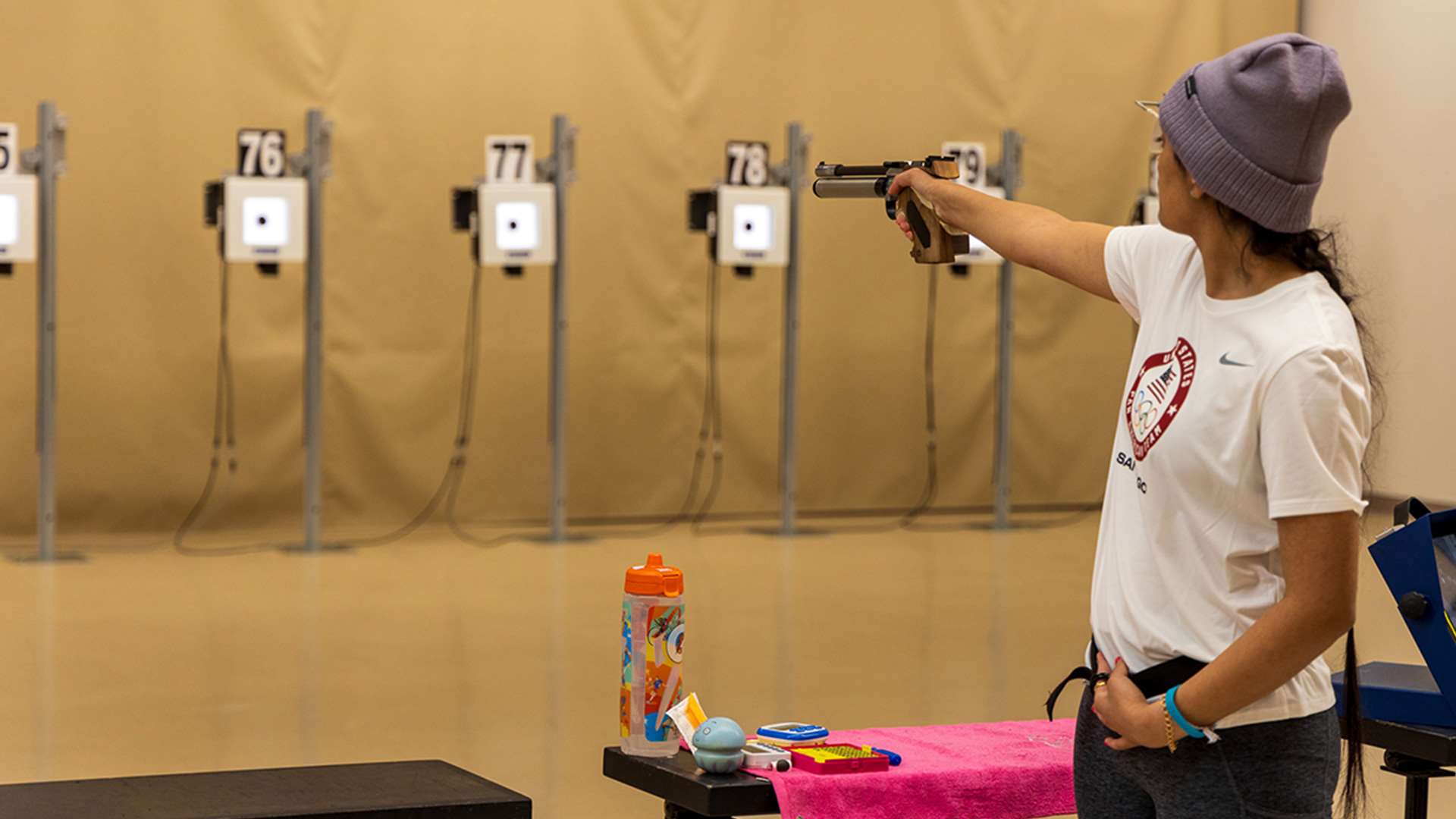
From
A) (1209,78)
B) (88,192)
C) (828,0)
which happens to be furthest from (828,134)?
(1209,78)

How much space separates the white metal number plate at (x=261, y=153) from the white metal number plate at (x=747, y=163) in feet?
6.21

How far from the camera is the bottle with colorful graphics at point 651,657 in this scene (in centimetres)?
235

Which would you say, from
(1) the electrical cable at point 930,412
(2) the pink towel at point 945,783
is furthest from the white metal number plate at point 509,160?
(2) the pink towel at point 945,783

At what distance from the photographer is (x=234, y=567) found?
6895 millimetres

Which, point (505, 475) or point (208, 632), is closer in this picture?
point (208, 632)

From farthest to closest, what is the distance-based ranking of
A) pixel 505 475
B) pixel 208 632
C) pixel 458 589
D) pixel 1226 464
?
pixel 505 475
pixel 458 589
pixel 208 632
pixel 1226 464

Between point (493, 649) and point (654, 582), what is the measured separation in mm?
3170

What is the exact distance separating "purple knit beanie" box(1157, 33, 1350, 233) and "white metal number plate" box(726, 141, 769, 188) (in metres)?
6.22

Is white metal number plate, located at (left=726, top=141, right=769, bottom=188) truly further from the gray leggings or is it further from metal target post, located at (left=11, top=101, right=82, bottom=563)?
the gray leggings

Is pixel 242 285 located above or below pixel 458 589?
above

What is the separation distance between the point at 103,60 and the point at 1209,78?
6.77 metres

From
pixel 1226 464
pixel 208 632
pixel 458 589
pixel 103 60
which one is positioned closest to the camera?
pixel 1226 464

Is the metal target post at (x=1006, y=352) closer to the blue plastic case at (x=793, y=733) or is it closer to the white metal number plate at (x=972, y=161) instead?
the white metal number plate at (x=972, y=161)

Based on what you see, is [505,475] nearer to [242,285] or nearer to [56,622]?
[242,285]
